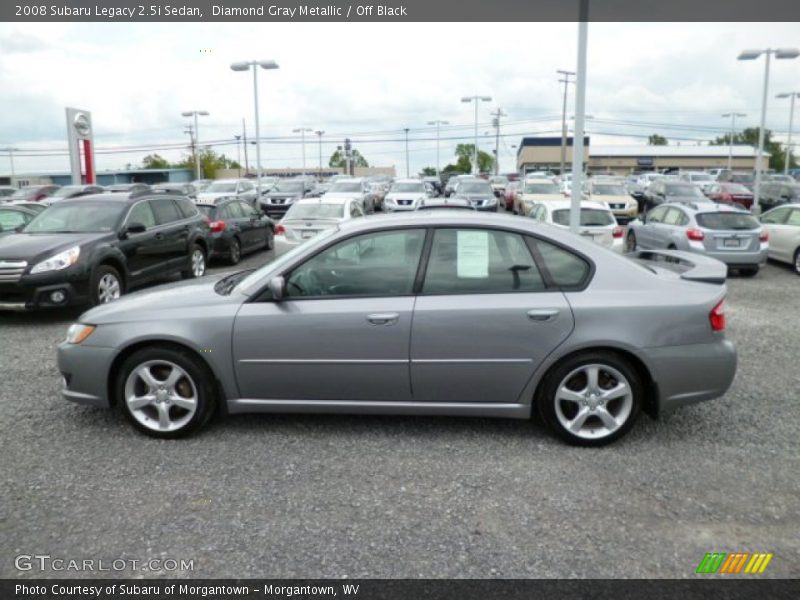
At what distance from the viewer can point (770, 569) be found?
312 cm

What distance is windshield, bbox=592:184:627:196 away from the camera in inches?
964

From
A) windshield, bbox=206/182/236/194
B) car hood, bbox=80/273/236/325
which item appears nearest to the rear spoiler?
car hood, bbox=80/273/236/325

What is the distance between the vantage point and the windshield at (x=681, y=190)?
26303 mm

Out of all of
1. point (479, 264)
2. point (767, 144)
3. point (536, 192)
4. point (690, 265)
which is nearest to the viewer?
point (479, 264)

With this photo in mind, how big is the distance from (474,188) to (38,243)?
1916 cm

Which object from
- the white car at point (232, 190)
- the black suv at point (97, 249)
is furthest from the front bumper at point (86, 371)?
the white car at point (232, 190)

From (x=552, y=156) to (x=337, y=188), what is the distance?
76.6m

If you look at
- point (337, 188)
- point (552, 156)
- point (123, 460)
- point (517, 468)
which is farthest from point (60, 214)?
point (552, 156)

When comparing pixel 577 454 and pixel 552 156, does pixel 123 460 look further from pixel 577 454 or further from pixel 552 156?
pixel 552 156

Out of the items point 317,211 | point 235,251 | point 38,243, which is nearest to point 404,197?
point 235,251

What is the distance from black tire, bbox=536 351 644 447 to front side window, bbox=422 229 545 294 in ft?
1.91

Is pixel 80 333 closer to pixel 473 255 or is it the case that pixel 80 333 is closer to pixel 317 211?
→ pixel 473 255

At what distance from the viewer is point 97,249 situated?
887 centimetres

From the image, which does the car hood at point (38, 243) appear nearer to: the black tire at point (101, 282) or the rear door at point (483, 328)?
the black tire at point (101, 282)
